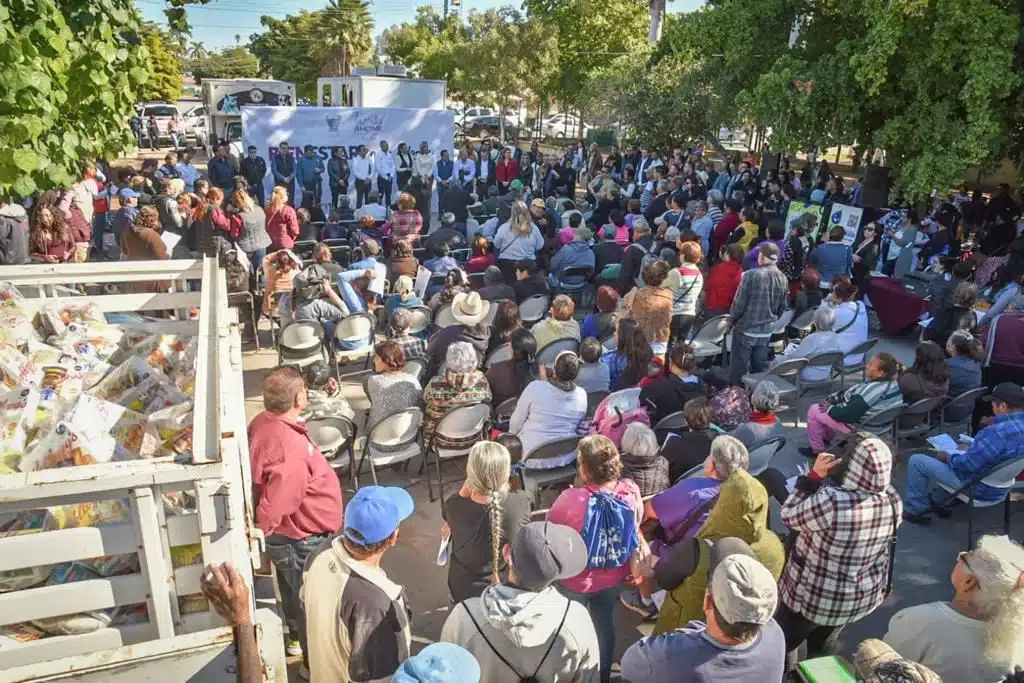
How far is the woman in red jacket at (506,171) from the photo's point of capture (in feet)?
57.8

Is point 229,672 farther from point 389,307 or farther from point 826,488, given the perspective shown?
point 389,307

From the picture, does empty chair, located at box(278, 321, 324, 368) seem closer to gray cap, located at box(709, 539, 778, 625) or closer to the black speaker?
Answer: gray cap, located at box(709, 539, 778, 625)

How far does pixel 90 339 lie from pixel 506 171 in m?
14.1

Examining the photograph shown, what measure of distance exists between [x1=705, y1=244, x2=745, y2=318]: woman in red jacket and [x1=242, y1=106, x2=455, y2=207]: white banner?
9919mm

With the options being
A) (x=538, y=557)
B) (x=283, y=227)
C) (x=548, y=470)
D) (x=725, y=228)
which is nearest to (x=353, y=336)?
(x=548, y=470)

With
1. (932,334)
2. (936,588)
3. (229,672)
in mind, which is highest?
(229,672)

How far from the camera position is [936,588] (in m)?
4.81

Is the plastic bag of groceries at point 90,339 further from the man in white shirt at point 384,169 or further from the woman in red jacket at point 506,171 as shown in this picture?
the woman in red jacket at point 506,171

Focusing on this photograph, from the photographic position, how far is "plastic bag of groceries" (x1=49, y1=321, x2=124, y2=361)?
13.8ft

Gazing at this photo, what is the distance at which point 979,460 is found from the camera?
4.94 metres

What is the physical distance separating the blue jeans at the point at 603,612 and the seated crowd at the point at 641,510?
0.01 meters

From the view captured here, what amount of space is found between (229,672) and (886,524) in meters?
2.87

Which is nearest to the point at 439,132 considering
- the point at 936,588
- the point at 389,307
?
the point at 389,307

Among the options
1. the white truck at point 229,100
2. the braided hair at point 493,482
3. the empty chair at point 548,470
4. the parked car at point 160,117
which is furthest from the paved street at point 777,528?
the parked car at point 160,117
